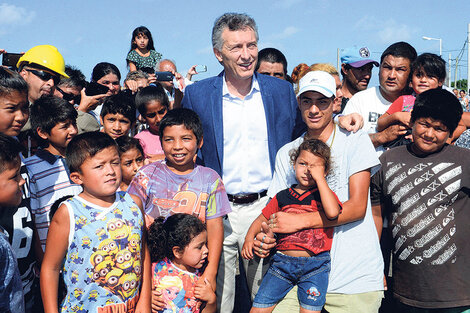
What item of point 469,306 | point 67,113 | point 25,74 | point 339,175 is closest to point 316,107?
point 339,175

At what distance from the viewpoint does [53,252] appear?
241 cm

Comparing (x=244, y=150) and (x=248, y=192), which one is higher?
(x=244, y=150)

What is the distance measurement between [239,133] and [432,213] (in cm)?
160

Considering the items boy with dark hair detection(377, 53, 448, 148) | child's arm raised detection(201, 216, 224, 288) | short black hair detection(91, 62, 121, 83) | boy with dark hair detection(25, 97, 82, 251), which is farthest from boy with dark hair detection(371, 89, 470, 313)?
short black hair detection(91, 62, 121, 83)

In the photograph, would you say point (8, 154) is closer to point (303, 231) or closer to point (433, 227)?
point (303, 231)

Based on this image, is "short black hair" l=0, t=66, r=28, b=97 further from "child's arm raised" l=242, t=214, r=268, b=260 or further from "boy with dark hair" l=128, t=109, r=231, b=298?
"child's arm raised" l=242, t=214, r=268, b=260

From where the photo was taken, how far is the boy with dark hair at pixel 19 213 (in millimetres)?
2594

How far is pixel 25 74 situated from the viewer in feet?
13.3

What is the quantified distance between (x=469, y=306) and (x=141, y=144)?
10.1 ft

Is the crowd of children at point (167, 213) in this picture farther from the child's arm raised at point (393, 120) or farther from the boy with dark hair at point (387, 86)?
the boy with dark hair at point (387, 86)

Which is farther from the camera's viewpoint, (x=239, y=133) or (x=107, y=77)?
(x=107, y=77)

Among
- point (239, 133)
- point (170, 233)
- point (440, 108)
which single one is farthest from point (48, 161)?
point (440, 108)

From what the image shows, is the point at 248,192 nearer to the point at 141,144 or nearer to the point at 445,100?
the point at 141,144

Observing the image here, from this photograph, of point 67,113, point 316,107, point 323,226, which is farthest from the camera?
point 67,113
